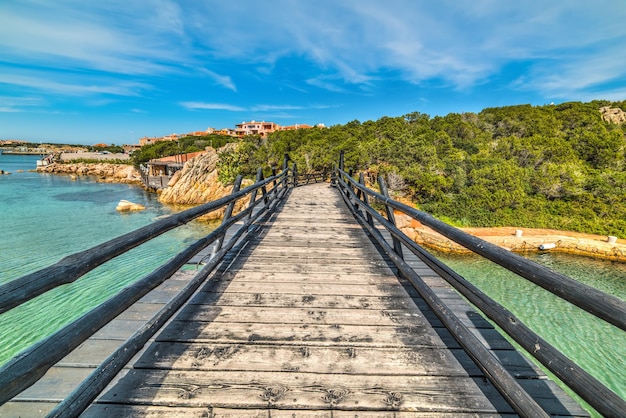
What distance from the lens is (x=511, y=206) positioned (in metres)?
20.1

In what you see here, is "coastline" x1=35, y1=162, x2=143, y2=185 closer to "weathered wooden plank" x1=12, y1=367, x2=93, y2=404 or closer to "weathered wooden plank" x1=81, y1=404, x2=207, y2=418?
"weathered wooden plank" x1=12, y1=367, x2=93, y2=404

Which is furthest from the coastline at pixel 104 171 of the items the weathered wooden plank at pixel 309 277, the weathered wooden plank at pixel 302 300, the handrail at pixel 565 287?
the handrail at pixel 565 287

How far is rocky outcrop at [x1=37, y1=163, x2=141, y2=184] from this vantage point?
49706 mm

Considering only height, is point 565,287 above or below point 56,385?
above

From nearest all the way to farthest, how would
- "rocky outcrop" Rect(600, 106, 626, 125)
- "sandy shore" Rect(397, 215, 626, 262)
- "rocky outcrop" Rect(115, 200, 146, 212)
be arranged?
"sandy shore" Rect(397, 215, 626, 262)
"rocky outcrop" Rect(115, 200, 146, 212)
"rocky outcrop" Rect(600, 106, 626, 125)

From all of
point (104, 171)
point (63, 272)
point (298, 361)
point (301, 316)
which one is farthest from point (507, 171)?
point (104, 171)

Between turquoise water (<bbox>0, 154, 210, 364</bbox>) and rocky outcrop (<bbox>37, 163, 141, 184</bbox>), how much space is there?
1774 cm

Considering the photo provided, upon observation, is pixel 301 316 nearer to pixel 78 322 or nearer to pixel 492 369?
pixel 492 369

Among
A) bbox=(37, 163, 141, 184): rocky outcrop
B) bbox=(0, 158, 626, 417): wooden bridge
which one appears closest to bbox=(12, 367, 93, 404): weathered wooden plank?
bbox=(0, 158, 626, 417): wooden bridge

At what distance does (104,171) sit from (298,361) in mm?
73396

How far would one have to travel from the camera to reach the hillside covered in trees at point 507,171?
1914 centimetres

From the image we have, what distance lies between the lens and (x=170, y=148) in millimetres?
56094

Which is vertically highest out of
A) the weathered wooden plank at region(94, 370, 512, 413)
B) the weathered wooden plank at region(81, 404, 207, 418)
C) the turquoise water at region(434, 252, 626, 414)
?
the weathered wooden plank at region(94, 370, 512, 413)

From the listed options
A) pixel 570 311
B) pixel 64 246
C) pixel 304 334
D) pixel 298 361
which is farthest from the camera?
pixel 64 246
